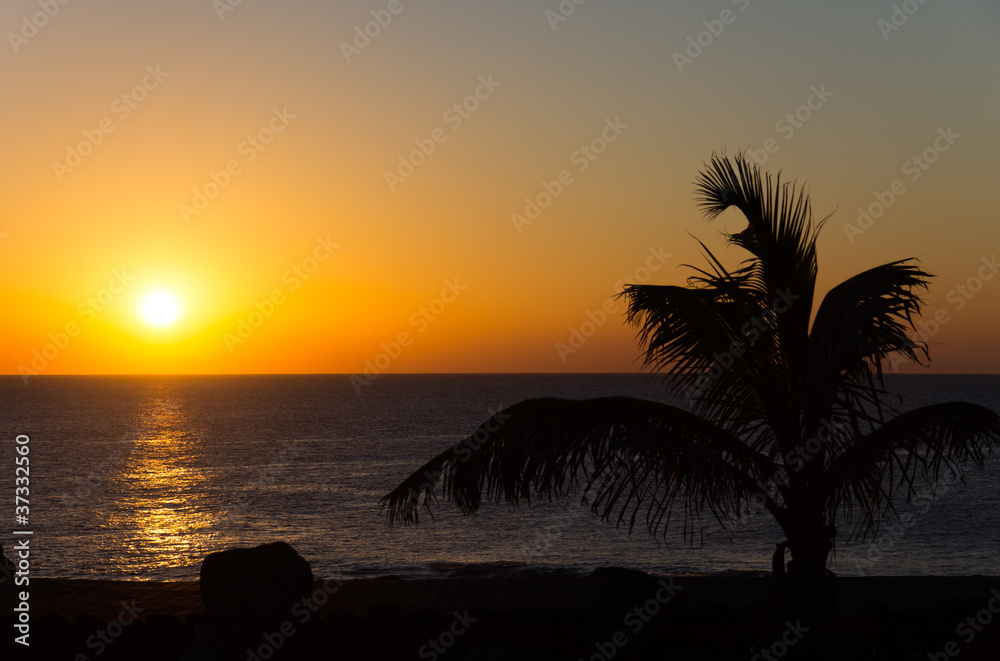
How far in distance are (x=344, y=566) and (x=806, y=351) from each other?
1930 cm

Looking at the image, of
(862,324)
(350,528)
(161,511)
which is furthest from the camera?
(161,511)

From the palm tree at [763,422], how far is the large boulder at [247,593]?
4.84 feet

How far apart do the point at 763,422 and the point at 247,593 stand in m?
4.80

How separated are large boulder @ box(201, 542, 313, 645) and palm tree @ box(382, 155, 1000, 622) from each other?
58.0 inches

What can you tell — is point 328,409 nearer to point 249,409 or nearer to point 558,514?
point 249,409

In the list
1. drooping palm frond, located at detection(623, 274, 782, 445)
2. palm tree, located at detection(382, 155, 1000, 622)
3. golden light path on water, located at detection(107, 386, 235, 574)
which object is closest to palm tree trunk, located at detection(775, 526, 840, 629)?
palm tree, located at detection(382, 155, 1000, 622)

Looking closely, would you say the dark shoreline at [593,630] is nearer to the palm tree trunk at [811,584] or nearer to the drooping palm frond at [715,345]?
the palm tree trunk at [811,584]

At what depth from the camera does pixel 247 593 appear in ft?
24.1

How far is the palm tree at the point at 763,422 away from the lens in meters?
6.64

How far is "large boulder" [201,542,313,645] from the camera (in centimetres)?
731

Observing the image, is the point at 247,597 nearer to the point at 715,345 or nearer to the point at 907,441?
the point at 715,345

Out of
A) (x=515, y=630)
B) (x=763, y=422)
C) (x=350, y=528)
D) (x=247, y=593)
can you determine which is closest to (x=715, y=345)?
(x=763, y=422)

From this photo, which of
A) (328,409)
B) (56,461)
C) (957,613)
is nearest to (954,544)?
(957,613)

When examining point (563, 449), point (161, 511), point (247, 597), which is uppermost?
point (161, 511)
